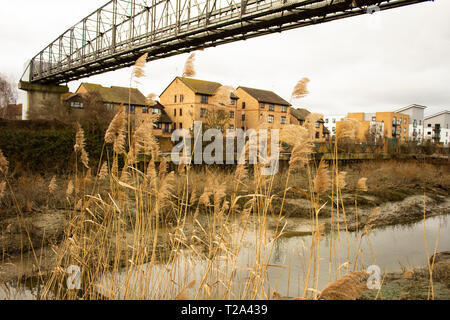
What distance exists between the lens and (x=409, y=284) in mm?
5273

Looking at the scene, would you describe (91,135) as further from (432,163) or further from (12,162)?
(432,163)

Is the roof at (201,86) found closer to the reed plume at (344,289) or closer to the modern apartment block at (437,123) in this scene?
the modern apartment block at (437,123)

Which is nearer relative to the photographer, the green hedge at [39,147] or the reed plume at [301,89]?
the reed plume at [301,89]

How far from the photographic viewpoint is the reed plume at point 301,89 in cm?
247

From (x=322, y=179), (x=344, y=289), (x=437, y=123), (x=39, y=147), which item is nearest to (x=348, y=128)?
(x=322, y=179)

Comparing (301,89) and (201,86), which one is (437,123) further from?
(201,86)

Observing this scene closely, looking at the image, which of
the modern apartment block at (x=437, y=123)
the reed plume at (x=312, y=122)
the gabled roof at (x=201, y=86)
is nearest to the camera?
the reed plume at (x=312, y=122)

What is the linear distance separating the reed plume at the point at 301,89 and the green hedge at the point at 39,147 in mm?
10817

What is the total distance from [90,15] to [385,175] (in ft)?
89.1

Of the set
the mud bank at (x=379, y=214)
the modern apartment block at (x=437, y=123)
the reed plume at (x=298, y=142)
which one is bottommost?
the mud bank at (x=379, y=214)

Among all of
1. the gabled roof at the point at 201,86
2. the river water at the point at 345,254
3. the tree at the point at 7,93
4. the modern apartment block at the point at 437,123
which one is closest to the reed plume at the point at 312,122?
the river water at the point at 345,254

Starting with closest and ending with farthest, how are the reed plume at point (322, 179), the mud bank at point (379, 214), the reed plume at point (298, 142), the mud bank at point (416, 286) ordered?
the reed plume at point (322, 179) → the reed plume at point (298, 142) → the mud bank at point (416, 286) → the mud bank at point (379, 214)
